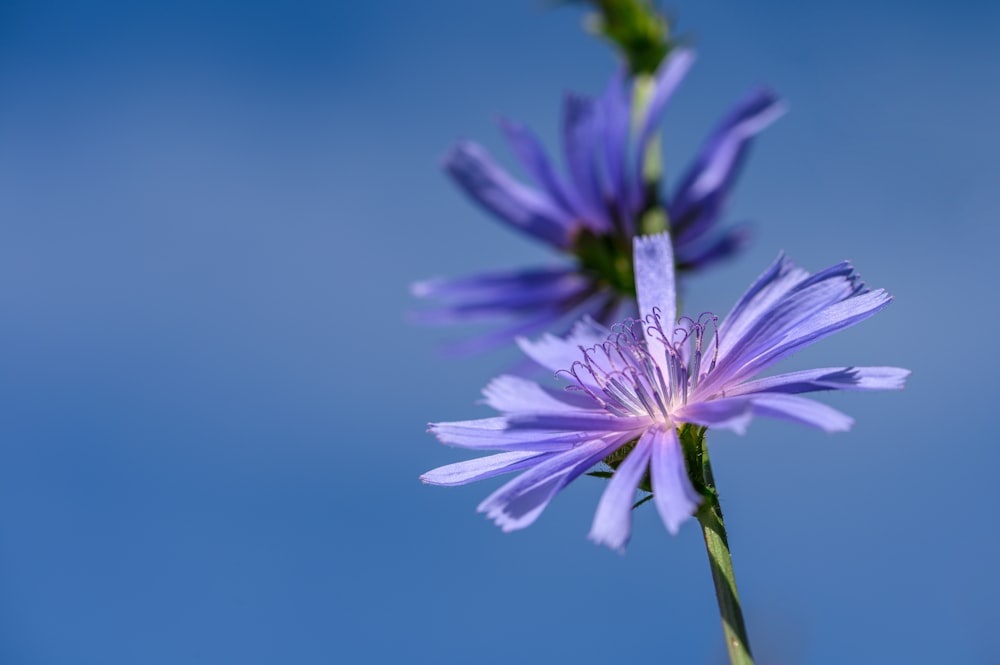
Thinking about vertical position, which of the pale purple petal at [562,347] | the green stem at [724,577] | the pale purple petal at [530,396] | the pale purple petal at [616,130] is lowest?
the green stem at [724,577]

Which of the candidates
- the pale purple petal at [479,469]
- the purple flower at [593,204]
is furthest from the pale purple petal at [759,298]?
the purple flower at [593,204]

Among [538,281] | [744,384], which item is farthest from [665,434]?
[538,281]

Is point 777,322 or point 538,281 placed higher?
point 538,281

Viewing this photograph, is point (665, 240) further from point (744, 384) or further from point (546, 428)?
point (546, 428)

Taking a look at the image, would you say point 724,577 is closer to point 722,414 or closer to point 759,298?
point 722,414

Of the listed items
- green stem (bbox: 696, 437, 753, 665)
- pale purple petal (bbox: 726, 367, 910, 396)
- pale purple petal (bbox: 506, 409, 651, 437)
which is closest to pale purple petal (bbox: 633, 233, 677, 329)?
pale purple petal (bbox: 506, 409, 651, 437)

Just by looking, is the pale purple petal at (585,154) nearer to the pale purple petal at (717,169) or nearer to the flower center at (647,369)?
the pale purple petal at (717,169)
